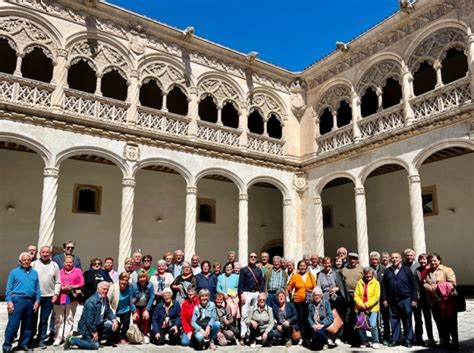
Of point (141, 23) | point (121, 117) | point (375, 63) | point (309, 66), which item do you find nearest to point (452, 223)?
point (375, 63)

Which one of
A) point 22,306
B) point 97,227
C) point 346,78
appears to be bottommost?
point 22,306

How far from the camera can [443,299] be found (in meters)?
6.07

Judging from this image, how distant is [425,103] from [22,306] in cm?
1190

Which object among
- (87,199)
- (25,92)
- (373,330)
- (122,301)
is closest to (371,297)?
(373,330)

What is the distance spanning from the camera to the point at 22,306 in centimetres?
586

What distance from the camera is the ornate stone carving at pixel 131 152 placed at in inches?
499

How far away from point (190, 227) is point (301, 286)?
23.4 feet

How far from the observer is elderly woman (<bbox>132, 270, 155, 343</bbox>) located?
6.91m

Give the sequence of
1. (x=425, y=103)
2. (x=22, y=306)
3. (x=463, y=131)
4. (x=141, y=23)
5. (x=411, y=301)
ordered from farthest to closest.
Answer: (x=141, y=23), (x=425, y=103), (x=463, y=131), (x=411, y=301), (x=22, y=306)

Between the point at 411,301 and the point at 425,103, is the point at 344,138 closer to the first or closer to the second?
the point at 425,103

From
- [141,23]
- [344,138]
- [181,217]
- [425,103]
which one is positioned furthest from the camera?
[181,217]

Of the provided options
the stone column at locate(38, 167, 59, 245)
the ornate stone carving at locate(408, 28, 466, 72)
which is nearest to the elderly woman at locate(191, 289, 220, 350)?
the stone column at locate(38, 167, 59, 245)

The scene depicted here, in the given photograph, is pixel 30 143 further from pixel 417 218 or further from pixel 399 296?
pixel 417 218

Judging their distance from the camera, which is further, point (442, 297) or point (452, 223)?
point (452, 223)
